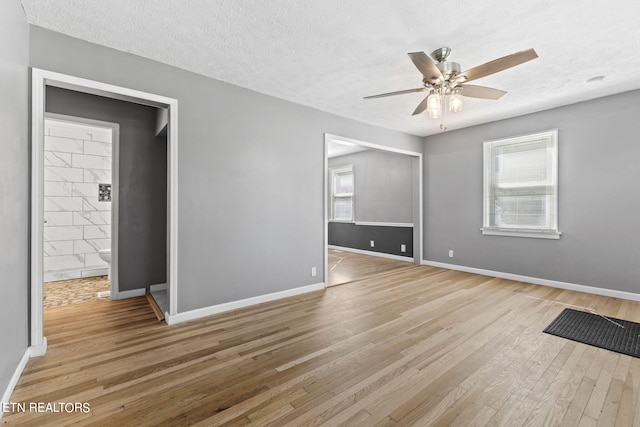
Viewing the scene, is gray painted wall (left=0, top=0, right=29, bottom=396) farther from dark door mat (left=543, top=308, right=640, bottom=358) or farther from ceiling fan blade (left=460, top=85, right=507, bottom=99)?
dark door mat (left=543, top=308, right=640, bottom=358)

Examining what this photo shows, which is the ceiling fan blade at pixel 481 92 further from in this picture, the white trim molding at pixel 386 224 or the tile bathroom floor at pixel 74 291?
the tile bathroom floor at pixel 74 291

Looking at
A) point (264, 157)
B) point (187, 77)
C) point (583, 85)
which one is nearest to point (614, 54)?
point (583, 85)

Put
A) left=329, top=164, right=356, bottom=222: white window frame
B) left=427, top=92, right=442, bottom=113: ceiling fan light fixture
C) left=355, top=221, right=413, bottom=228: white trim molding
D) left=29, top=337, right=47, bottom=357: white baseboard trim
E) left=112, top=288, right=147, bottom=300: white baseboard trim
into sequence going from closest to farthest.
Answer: left=29, top=337, right=47, bottom=357: white baseboard trim, left=427, top=92, right=442, bottom=113: ceiling fan light fixture, left=112, top=288, right=147, bottom=300: white baseboard trim, left=355, top=221, right=413, bottom=228: white trim molding, left=329, top=164, right=356, bottom=222: white window frame

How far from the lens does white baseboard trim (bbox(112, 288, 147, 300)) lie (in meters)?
3.80

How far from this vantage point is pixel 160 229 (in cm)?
416

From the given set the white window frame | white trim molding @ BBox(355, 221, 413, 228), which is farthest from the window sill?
the white window frame

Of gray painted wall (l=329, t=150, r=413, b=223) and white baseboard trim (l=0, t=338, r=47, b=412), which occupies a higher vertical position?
gray painted wall (l=329, t=150, r=413, b=223)

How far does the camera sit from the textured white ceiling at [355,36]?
212cm

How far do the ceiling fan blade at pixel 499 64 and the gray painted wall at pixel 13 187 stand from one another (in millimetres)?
3235

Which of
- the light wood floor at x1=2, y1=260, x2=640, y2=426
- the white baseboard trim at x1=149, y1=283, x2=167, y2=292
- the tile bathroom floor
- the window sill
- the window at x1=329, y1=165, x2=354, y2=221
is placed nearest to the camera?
the light wood floor at x1=2, y1=260, x2=640, y2=426

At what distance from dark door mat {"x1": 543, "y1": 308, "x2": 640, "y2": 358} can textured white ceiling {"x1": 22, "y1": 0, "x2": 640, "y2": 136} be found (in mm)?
2652

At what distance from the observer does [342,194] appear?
8.35 meters

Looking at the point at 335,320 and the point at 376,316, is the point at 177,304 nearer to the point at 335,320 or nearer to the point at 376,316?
the point at 335,320

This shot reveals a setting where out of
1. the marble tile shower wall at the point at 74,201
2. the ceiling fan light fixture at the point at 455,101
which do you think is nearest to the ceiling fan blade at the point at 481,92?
the ceiling fan light fixture at the point at 455,101
